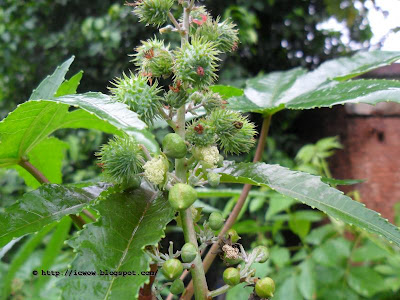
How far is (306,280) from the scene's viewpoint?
2.28 metres

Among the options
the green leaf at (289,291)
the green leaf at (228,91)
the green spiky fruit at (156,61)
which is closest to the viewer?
the green spiky fruit at (156,61)

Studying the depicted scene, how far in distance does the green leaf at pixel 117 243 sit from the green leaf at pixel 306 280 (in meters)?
1.72

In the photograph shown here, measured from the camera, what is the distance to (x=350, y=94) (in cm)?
98

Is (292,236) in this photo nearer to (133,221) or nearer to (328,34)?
(328,34)

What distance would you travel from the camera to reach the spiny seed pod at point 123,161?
76cm

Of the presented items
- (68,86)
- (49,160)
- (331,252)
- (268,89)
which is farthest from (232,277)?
(331,252)

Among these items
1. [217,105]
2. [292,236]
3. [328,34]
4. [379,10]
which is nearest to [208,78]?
[217,105]

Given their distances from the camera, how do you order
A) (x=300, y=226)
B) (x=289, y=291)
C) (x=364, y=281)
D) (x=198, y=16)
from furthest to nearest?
(x=300, y=226) → (x=364, y=281) → (x=289, y=291) → (x=198, y=16)

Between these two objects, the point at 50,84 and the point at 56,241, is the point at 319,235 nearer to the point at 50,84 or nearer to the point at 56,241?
the point at 56,241

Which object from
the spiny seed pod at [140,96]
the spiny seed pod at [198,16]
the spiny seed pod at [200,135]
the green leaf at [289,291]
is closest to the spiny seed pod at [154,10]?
the spiny seed pod at [198,16]

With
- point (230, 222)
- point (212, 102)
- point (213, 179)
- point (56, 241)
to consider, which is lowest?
point (56, 241)

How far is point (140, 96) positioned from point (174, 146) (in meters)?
0.13

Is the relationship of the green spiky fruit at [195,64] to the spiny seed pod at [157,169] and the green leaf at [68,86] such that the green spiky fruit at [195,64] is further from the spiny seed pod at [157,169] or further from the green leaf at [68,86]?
the green leaf at [68,86]

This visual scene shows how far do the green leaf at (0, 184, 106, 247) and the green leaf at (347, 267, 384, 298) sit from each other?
6.81 ft
